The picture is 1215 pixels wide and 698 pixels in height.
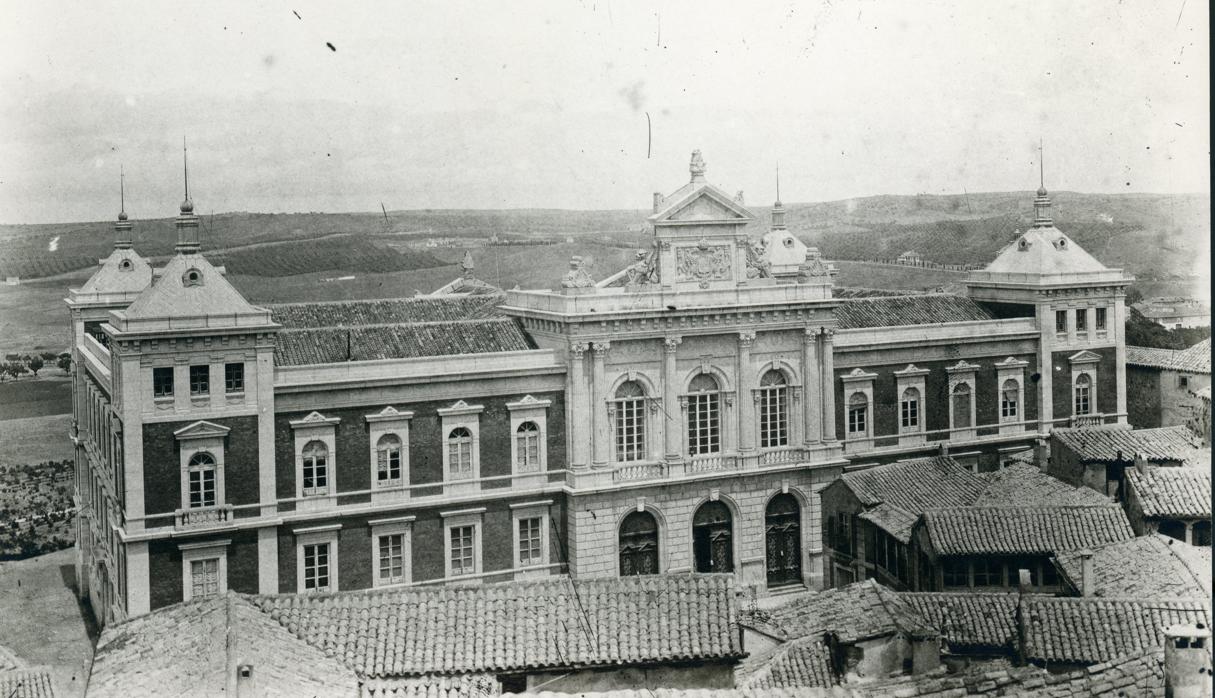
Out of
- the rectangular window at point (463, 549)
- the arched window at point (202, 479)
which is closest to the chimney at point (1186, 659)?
the rectangular window at point (463, 549)

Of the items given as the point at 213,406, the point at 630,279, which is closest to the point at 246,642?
the point at 213,406

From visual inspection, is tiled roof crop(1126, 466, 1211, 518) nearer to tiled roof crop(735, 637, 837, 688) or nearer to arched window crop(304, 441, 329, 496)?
tiled roof crop(735, 637, 837, 688)

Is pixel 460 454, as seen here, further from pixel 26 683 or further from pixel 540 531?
pixel 26 683

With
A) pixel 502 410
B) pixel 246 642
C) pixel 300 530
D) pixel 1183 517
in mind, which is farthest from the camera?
pixel 502 410

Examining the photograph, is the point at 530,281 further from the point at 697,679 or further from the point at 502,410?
the point at 697,679

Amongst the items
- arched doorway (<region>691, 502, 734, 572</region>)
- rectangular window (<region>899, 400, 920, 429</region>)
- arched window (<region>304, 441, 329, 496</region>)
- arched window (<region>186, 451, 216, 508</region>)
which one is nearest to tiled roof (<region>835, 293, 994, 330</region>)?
rectangular window (<region>899, 400, 920, 429</region>)

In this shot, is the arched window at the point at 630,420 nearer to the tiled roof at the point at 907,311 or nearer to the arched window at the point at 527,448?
the arched window at the point at 527,448

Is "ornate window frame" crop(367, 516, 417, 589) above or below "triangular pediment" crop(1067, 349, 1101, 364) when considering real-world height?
below
